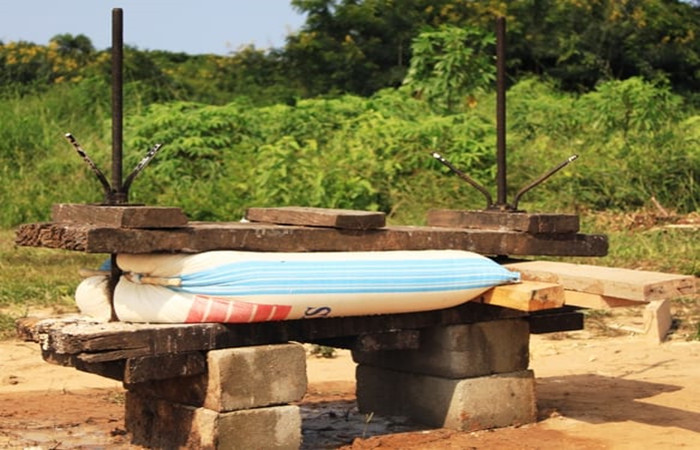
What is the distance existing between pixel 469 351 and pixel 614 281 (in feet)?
2.87

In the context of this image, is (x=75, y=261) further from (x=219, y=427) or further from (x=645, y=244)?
(x=219, y=427)

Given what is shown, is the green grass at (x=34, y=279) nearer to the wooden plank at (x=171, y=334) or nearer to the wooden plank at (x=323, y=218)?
the wooden plank at (x=323, y=218)

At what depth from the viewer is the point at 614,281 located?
530 cm

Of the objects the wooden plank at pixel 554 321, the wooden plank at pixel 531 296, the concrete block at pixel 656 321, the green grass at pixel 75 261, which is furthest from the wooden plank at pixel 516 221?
the green grass at pixel 75 261

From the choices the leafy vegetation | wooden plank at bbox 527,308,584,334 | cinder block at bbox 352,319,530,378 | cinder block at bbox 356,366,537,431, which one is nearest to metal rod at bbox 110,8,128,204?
cinder block at bbox 352,319,530,378

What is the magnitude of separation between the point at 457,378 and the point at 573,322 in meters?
0.92

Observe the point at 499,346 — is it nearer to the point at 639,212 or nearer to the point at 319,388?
the point at 319,388

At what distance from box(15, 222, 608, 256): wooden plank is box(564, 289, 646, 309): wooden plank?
0.42 meters

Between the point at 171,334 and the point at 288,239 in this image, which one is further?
the point at 288,239

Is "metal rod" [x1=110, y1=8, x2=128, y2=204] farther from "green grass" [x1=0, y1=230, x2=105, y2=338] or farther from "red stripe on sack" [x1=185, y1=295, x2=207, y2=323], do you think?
"green grass" [x1=0, y1=230, x2=105, y2=338]

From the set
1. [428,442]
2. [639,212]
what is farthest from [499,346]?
[639,212]

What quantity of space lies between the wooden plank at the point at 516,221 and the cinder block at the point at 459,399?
73cm

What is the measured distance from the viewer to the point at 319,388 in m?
7.33

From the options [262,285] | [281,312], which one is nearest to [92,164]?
[262,285]
